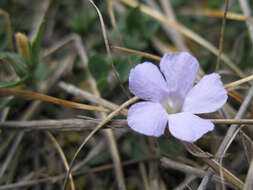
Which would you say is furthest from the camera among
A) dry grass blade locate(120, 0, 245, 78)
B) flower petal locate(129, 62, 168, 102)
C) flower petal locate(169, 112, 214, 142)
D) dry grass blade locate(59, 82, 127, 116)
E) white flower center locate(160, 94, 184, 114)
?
dry grass blade locate(120, 0, 245, 78)

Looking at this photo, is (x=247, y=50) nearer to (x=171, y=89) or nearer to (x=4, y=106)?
(x=171, y=89)

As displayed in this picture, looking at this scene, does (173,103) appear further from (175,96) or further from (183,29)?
(183,29)

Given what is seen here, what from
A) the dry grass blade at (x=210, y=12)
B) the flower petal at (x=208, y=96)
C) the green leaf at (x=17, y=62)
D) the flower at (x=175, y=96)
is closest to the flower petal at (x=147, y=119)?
the flower at (x=175, y=96)

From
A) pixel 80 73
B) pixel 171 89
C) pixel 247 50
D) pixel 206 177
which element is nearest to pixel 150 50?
pixel 80 73

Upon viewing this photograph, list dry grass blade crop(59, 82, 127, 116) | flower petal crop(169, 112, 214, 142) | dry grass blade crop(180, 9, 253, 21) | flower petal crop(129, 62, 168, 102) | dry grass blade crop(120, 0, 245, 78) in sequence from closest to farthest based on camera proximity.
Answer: flower petal crop(169, 112, 214, 142) → flower petal crop(129, 62, 168, 102) → dry grass blade crop(59, 82, 127, 116) → dry grass blade crop(120, 0, 245, 78) → dry grass blade crop(180, 9, 253, 21)

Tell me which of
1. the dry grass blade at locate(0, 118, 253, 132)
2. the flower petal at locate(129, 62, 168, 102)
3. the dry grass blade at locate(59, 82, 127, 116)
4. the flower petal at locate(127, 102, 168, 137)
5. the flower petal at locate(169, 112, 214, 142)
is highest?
the flower petal at locate(129, 62, 168, 102)

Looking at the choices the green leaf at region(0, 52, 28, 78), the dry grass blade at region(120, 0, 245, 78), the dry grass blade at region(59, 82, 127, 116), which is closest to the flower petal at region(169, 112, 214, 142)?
the dry grass blade at region(59, 82, 127, 116)

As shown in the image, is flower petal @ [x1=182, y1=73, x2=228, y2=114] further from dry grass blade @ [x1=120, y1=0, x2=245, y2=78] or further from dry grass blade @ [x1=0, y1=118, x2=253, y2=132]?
dry grass blade @ [x1=120, y1=0, x2=245, y2=78]
